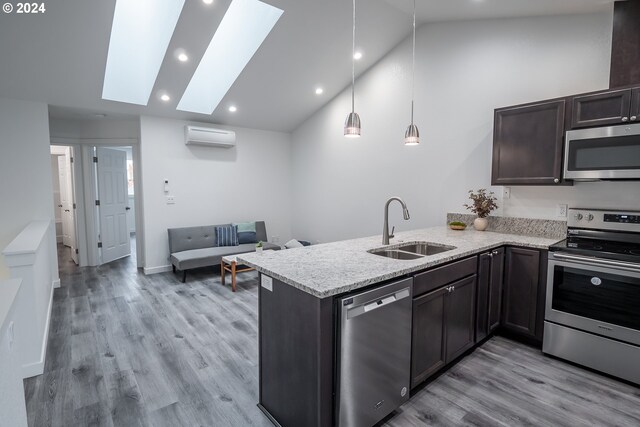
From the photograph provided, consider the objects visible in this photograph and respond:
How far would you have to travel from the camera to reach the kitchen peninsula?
159cm

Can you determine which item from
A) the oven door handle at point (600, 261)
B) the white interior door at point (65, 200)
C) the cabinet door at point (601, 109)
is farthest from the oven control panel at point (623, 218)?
the white interior door at point (65, 200)

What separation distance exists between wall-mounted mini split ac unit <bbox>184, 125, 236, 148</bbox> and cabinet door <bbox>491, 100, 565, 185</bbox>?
13.2 ft

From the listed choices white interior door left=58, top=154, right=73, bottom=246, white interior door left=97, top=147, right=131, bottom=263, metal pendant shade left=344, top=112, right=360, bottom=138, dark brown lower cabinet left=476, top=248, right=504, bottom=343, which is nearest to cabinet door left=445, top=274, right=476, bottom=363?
dark brown lower cabinet left=476, top=248, right=504, bottom=343

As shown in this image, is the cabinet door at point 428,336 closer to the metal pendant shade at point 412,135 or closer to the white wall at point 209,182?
the metal pendant shade at point 412,135

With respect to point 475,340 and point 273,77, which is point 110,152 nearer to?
point 273,77

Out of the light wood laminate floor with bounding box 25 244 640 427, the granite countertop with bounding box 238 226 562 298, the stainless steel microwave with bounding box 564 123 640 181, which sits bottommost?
the light wood laminate floor with bounding box 25 244 640 427

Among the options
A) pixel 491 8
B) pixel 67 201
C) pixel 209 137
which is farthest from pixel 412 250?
pixel 67 201

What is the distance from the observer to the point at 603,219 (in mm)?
2756

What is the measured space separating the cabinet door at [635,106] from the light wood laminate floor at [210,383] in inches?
75.0

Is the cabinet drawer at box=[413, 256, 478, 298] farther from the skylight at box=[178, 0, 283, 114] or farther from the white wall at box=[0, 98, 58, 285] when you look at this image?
the white wall at box=[0, 98, 58, 285]

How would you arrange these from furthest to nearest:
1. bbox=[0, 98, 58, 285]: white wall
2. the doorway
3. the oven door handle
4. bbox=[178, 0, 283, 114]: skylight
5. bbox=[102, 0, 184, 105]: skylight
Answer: the doorway
bbox=[0, 98, 58, 285]: white wall
bbox=[178, 0, 283, 114]: skylight
bbox=[102, 0, 184, 105]: skylight
the oven door handle

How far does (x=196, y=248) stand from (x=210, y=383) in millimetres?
3199

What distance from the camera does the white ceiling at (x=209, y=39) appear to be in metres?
2.98

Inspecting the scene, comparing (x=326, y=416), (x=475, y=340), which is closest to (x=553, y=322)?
(x=475, y=340)
